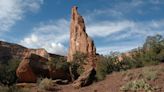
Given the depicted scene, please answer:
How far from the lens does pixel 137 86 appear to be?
2222 cm

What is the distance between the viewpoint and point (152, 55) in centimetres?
2966

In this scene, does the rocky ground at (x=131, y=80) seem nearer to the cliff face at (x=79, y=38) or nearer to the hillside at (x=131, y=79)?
the hillside at (x=131, y=79)

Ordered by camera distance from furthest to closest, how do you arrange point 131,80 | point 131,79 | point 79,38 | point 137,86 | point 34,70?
point 79,38, point 34,70, point 131,79, point 131,80, point 137,86

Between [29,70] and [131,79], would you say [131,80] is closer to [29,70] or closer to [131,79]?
[131,79]

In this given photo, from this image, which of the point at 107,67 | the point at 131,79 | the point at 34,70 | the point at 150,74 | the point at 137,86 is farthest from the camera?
the point at 34,70

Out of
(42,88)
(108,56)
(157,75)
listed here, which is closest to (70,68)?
(108,56)

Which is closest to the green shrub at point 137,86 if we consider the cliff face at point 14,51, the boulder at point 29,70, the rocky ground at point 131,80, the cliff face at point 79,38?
the rocky ground at point 131,80

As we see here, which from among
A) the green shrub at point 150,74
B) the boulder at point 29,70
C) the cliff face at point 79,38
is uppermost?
the cliff face at point 79,38

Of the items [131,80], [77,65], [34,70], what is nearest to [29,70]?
[34,70]

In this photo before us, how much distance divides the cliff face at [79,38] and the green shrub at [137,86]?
2738 cm

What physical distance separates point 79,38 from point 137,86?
37357 mm

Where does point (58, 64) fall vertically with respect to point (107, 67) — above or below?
above

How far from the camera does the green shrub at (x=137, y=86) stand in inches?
843

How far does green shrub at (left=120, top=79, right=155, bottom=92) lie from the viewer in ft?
70.3
